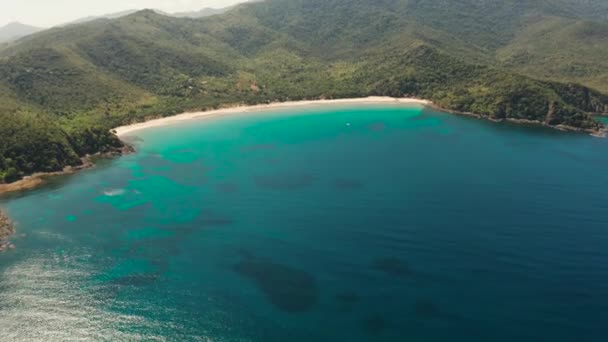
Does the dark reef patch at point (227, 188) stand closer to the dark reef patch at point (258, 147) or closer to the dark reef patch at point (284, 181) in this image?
the dark reef patch at point (284, 181)

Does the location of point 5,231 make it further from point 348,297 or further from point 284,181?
point 348,297

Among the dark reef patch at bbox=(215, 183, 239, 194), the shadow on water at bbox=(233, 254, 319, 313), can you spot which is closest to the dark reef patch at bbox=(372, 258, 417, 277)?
the shadow on water at bbox=(233, 254, 319, 313)

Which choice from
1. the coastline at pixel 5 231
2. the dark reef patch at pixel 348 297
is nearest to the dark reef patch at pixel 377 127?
the dark reef patch at pixel 348 297

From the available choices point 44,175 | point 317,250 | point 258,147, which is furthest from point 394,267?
point 44,175

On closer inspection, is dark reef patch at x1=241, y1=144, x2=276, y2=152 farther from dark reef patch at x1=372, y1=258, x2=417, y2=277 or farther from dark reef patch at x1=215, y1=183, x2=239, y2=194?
dark reef patch at x1=372, y1=258, x2=417, y2=277

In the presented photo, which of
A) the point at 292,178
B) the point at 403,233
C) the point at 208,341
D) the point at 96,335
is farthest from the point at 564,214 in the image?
the point at 96,335

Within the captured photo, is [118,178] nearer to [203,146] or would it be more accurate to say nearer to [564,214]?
[203,146]
